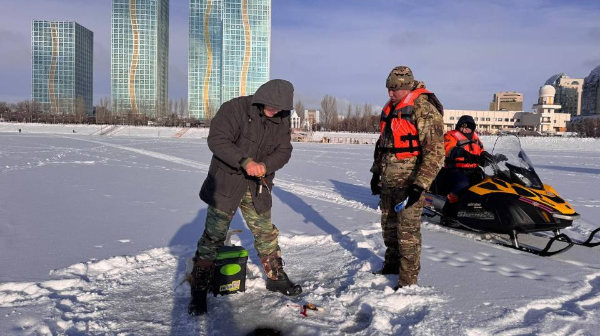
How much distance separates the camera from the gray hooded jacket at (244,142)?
2.93 m

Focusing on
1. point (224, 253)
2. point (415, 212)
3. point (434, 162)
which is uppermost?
point (434, 162)

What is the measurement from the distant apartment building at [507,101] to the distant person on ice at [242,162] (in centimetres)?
11319

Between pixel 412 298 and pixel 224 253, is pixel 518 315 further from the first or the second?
pixel 224 253

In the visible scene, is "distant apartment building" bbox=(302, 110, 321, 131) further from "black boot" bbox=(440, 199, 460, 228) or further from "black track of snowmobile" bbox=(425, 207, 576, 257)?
"black track of snowmobile" bbox=(425, 207, 576, 257)

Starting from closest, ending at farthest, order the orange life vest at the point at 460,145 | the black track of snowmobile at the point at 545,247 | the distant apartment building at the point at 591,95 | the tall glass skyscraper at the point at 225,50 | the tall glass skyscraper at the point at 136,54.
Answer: the black track of snowmobile at the point at 545,247, the orange life vest at the point at 460,145, the tall glass skyscraper at the point at 225,50, the tall glass skyscraper at the point at 136,54, the distant apartment building at the point at 591,95

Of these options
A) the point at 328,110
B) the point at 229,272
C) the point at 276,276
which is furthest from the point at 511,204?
the point at 328,110

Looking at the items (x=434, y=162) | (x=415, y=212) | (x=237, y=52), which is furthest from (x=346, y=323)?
(x=237, y=52)

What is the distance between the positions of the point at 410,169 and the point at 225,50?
9193 cm

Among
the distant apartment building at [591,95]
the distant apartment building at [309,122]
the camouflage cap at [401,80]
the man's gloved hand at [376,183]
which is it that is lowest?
the man's gloved hand at [376,183]

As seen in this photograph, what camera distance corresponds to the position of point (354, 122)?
79.8m

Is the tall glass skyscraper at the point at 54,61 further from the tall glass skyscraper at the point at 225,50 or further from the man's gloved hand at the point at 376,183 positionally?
the man's gloved hand at the point at 376,183

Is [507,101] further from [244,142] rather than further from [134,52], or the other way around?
[244,142]

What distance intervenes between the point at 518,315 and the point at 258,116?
226cm

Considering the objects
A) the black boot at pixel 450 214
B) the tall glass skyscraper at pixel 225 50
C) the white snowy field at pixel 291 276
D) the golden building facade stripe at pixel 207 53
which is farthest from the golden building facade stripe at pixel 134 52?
the black boot at pixel 450 214
